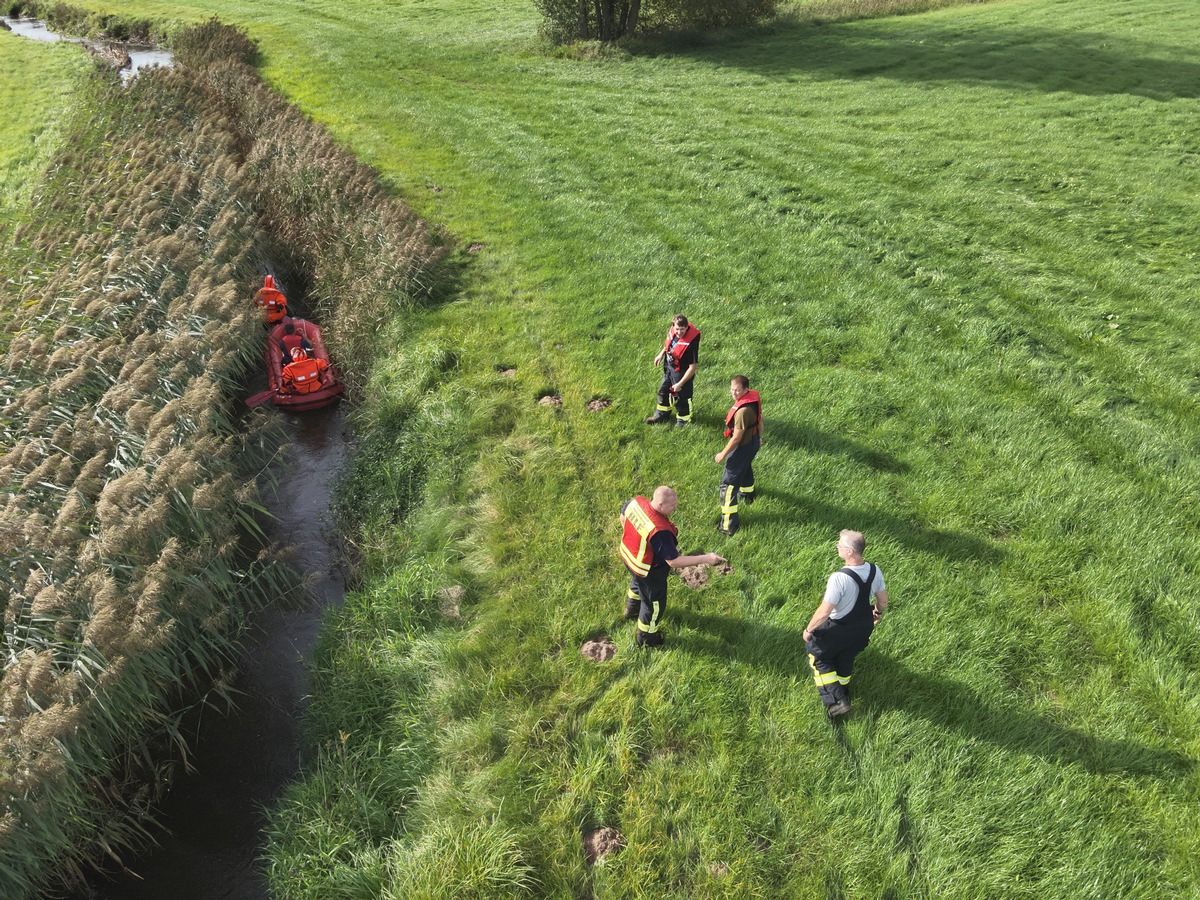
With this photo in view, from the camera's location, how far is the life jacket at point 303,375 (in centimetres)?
1199

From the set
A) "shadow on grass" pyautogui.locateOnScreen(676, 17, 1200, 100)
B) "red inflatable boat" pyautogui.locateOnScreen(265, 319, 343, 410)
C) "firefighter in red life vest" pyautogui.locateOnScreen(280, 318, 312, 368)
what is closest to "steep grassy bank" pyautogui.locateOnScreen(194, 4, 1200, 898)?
"red inflatable boat" pyautogui.locateOnScreen(265, 319, 343, 410)

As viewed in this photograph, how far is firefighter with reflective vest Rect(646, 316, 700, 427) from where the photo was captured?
357 inches

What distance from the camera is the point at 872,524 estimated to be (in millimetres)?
8023

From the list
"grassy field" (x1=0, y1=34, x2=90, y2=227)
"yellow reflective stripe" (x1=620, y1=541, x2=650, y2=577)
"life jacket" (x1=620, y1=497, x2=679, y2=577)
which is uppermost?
"grassy field" (x1=0, y1=34, x2=90, y2=227)

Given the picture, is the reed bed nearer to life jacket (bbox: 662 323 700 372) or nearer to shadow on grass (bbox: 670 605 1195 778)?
shadow on grass (bbox: 670 605 1195 778)

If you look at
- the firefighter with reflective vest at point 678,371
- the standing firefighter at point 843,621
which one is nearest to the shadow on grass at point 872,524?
the firefighter with reflective vest at point 678,371

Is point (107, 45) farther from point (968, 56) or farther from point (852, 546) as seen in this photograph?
point (852, 546)

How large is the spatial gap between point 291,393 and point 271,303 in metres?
2.35

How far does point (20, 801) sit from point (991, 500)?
9979 millimetres

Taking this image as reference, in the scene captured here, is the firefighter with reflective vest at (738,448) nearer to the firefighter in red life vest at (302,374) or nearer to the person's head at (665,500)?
the person's head at (665,500)

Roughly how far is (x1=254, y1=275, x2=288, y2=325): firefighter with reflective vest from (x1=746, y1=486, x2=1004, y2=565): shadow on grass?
32.9 feet

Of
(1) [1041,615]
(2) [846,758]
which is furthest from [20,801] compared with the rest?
(1) [1041,615]

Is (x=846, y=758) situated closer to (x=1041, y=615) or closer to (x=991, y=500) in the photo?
(x=1041, y=615)

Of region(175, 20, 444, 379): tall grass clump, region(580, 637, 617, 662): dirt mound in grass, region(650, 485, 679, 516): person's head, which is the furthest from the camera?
region(175, 20, 444, 379): tall grass clump
